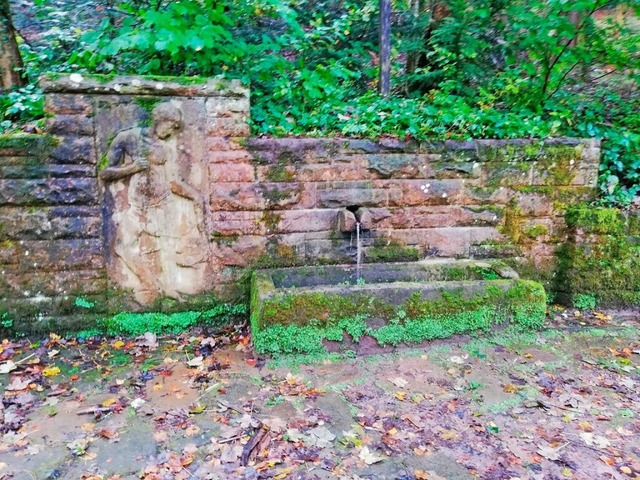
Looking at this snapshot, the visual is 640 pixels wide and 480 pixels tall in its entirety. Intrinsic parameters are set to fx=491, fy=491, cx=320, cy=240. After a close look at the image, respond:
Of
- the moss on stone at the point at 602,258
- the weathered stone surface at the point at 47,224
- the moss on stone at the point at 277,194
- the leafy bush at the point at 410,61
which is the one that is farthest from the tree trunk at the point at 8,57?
the moss on stone at the point at 602,258

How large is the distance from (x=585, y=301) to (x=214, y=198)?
12.7ft

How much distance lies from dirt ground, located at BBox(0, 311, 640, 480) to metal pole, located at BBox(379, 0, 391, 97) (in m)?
3.08

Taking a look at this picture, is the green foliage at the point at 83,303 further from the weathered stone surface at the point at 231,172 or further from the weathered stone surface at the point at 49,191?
the weathered stone surface at the point at 231,172

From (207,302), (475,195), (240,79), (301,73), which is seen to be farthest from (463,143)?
(207,302)

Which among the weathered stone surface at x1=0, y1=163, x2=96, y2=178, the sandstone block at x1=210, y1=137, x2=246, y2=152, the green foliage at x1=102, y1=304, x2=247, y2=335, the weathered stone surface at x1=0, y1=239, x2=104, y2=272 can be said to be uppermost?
the sandstone block at x1=210, y1=137, x2=246, y2=152

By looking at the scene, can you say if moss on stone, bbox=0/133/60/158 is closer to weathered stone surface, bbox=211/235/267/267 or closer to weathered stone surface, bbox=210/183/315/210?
weathered stone surface, bbox=210/183/315/210

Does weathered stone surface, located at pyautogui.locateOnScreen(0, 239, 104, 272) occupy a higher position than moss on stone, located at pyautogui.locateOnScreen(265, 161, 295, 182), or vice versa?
moss on stone, located at pyautogui.locateOnScreen(265, 161, 295, 182)

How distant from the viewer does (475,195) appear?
497cm

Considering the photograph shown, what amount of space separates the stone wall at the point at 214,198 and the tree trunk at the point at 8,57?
147 cm

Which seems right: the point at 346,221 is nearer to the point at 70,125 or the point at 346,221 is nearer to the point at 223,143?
the point at 223,143

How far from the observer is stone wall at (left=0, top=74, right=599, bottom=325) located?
167 inches

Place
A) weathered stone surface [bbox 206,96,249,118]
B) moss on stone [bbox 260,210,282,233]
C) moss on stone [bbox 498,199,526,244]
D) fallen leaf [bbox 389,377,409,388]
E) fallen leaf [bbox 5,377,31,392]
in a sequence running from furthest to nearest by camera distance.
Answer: moss on stone [bbox 498,199,526,244] → moss on stone [bbox 260,210,282,233] → weathered stone surface [bbox 206,96,249,118] → fallen leaf [bbox 389,377,409,388] → fallen leaf [bbox 5,377,31,392]

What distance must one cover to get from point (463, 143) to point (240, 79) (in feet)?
7.50

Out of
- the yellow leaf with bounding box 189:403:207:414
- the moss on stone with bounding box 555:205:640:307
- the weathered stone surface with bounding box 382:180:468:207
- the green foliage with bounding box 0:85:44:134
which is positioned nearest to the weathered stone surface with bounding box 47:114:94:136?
the green foliage with bounding box 0:85:44:134
